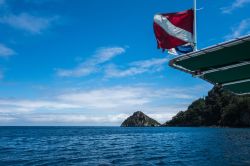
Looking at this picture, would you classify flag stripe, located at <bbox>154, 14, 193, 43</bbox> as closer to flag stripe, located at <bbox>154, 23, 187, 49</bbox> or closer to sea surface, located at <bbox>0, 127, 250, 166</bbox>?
flag stripe, located at <bbox>154, 23, 187, 49</bbox>

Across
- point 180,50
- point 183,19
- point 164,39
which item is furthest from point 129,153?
point 183,19

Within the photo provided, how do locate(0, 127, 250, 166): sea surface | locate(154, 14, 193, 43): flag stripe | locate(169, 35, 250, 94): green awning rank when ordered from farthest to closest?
locate(0, 127, 250, 166): sea surface, locate(154, 14, 193, 43): flag stripe, locate(169, 35, 250, 94): green awning

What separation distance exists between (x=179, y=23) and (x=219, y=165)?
2631cm

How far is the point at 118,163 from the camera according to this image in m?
38.8

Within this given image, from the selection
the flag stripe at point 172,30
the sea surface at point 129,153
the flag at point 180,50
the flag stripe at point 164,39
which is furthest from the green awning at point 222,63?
the sea surface at point 129,153

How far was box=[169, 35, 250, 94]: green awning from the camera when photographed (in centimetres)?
1057

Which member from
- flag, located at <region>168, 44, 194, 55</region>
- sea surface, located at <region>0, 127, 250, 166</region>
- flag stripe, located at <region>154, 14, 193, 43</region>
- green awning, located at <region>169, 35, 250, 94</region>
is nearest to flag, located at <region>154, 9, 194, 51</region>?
Answer: flag stripe, located at <region>154, 14, 193, 43</region>

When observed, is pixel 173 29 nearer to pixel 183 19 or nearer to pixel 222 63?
pixel 183 19

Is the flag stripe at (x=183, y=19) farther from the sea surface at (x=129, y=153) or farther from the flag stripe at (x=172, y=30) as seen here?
the sea surface at (x=129, y=153)

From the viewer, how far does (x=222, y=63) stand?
11953mm

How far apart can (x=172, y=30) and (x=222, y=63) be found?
7.38 ft

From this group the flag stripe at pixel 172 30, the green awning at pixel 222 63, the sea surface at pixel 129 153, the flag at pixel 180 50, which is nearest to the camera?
the green awning at pixel 222 63

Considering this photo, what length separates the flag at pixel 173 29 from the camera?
12992 millimetres

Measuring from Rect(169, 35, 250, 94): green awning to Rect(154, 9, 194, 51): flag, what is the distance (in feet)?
3.51
